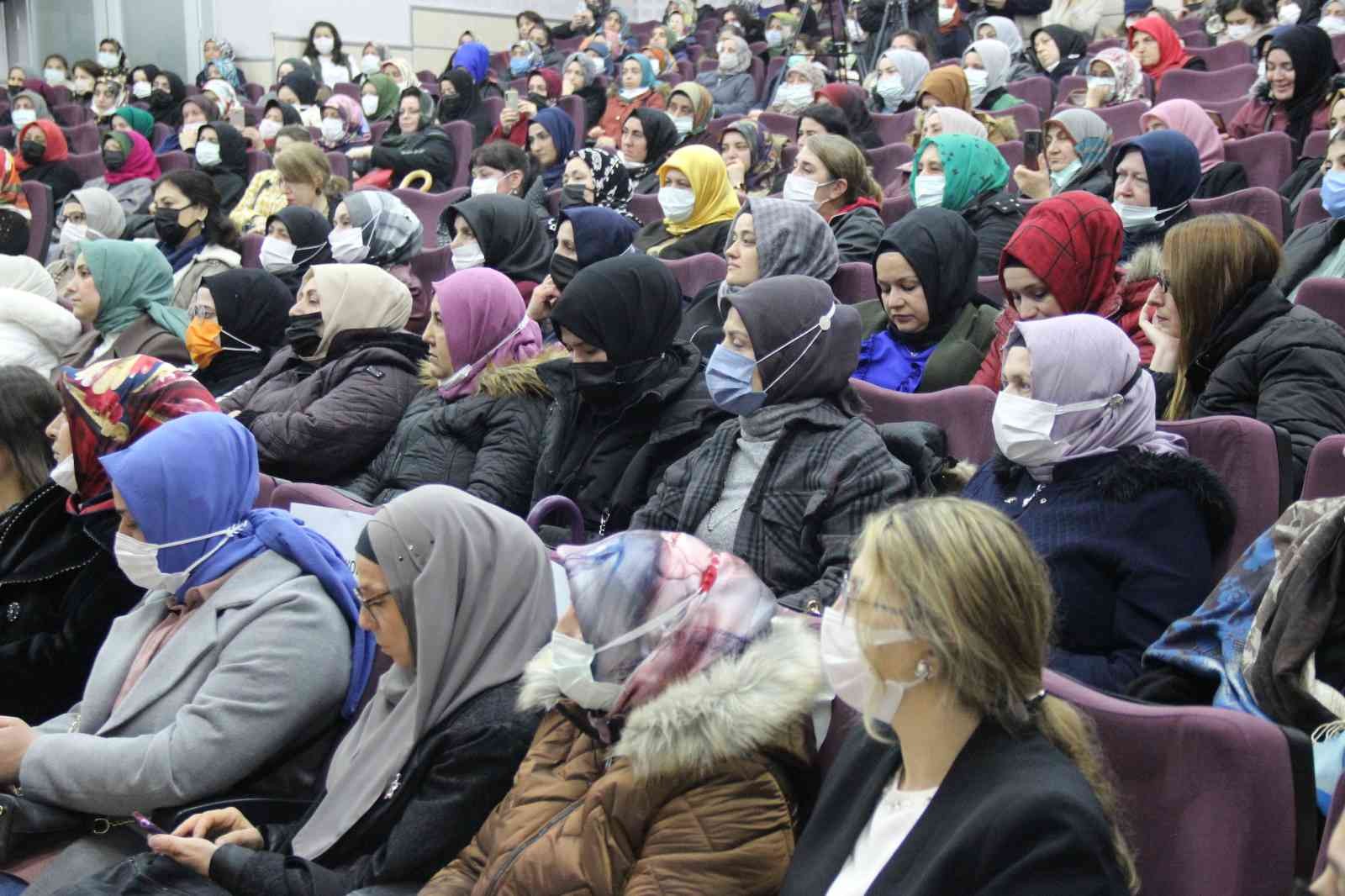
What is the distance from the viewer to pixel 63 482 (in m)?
3.13

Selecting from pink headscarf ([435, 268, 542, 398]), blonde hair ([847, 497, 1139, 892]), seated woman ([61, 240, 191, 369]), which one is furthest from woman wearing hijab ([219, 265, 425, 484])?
blonde hair ([847, 497, 1139, 892])

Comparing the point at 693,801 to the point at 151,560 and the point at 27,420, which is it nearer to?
the point at 151,560

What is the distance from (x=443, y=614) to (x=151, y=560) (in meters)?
0.76

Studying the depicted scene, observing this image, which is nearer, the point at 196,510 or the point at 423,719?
the point at 423,719

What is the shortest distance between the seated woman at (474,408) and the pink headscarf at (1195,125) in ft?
10.1

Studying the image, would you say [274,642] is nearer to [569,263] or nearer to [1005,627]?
[1005,627]

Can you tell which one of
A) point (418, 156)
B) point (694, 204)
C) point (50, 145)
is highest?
point (694, 204)

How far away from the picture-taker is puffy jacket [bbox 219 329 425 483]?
4039 millimetres

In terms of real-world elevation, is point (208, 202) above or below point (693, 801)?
below

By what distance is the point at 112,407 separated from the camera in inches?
127

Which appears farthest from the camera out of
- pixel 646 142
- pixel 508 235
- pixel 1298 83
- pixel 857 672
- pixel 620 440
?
pixel 646 142

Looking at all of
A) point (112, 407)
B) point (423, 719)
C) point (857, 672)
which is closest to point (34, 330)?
point (112, 407)

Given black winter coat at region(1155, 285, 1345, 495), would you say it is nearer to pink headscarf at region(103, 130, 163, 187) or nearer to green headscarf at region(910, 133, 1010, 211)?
green headscarf at region(910, 133, 1010, 211)

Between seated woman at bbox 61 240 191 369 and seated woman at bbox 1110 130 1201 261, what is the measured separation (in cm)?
343
